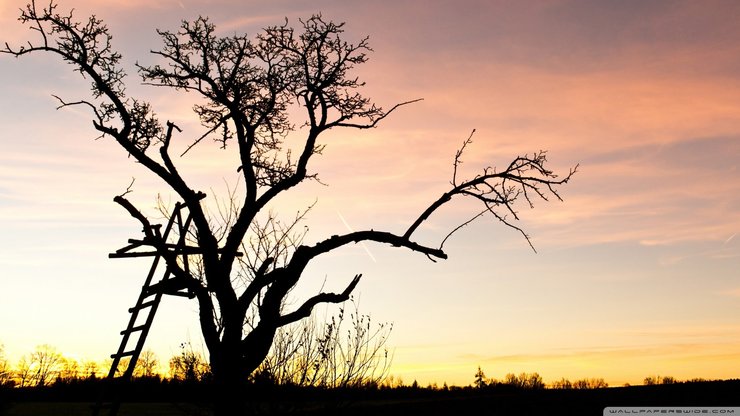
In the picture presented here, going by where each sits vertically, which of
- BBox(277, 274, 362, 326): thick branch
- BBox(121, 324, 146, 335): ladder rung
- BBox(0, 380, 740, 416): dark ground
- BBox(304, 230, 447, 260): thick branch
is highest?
BBox(304, 230, 447, 260): thick branch

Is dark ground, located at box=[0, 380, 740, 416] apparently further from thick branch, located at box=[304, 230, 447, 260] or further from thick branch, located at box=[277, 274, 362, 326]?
thick branch, located at box=[304, 230, 447, 260]

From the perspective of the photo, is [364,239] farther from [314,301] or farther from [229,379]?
[229,379]

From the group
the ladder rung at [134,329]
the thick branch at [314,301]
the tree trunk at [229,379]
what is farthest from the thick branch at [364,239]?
the ladder rung at [134,329]

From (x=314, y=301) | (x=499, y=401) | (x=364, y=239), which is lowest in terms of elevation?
(x=499, y=401)

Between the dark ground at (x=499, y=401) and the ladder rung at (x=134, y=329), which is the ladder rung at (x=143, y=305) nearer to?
the ladder rung at (x=134, y=329)

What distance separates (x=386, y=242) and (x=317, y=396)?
326cm

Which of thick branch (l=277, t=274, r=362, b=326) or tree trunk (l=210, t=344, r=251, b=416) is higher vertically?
thick branch (l=277, t=274, r=362, b=326)

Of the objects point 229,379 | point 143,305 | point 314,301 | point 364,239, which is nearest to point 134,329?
point 143,305

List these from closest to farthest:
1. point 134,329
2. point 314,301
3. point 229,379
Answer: point 134,329 < point 229,379 < point 314,301

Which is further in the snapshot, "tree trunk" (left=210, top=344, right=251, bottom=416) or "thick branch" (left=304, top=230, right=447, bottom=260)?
"thick branch" (left=304, top=230, right=447, bottom=260)

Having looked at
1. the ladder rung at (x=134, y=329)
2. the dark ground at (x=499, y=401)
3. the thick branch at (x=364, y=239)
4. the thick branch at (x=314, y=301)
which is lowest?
the dark ground at (x=499, y=401)

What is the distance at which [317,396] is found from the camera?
14078mm

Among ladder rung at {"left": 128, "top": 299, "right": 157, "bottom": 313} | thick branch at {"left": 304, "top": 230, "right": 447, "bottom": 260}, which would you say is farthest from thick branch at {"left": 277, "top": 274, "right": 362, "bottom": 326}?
ladder rung at {"left": 128, "top": 299, "right": 157, "bottom": 313}

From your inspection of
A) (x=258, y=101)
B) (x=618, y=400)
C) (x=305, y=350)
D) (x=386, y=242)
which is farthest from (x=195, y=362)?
(x=618, y=400)
